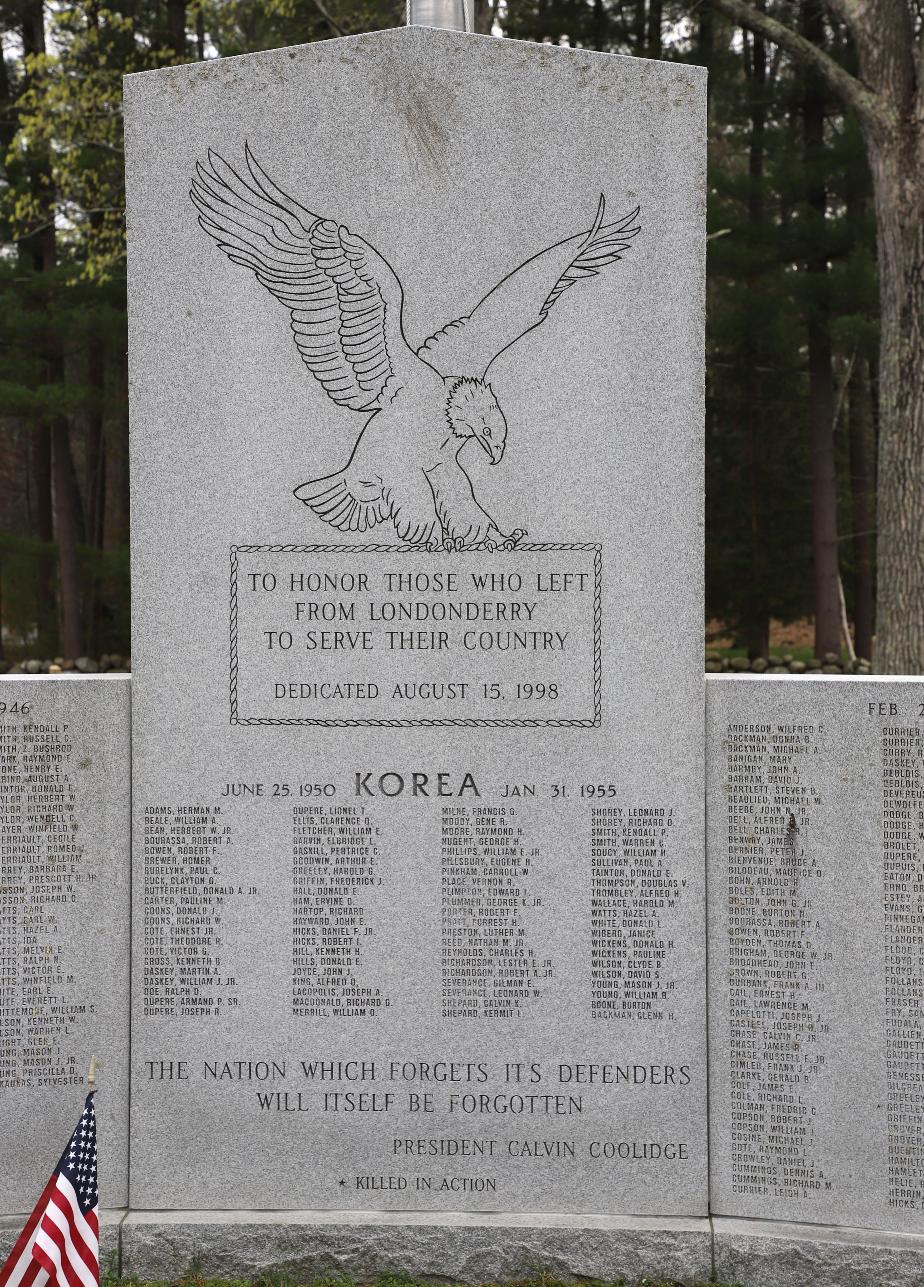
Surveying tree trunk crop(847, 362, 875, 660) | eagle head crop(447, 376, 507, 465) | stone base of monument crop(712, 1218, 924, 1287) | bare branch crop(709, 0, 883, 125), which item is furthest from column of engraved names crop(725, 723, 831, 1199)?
tree trunk crop(847, 362, 875, 660)

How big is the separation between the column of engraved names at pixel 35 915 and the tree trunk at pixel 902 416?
26.0 feet

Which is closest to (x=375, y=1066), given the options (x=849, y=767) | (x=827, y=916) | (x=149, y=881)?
(x=149, y=881)

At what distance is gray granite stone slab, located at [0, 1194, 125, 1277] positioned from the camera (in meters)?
4.49

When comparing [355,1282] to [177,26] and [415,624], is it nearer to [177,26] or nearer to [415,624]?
[415,624]

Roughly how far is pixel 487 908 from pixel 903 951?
1523 millimetres

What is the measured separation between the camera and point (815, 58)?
466 inches

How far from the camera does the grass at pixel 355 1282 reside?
443 cm

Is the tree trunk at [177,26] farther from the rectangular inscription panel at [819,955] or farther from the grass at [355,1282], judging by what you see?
the grass at [355,1282]

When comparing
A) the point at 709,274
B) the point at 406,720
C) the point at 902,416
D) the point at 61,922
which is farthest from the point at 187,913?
the point at 709,274

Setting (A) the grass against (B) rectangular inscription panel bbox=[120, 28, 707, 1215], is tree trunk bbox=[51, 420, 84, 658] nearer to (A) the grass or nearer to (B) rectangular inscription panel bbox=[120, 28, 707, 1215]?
(B) rectangular inscription panel bbox=[120, 28, 707, 1215]

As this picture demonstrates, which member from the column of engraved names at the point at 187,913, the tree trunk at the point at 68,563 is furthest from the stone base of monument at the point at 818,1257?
the tree trunk at the point at 68,563

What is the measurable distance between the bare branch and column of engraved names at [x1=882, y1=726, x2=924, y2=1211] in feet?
27.4

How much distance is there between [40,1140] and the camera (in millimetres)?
4672

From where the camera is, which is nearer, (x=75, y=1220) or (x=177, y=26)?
(x=75, y=1220)
